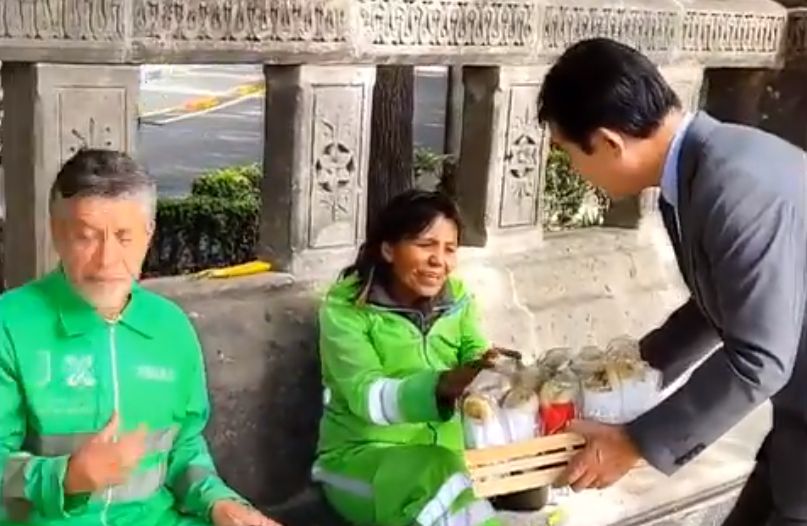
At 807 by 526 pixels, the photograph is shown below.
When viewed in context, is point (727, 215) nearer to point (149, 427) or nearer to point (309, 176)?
point (149, 427)

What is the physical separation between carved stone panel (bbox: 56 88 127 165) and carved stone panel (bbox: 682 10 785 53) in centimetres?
207

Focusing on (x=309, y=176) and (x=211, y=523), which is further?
(x=309, y=176)

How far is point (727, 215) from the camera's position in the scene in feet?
7.37

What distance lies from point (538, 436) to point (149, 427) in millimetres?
745

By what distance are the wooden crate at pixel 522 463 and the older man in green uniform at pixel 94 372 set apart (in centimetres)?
43

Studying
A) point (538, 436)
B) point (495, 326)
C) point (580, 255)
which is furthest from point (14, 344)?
point (580, 255)

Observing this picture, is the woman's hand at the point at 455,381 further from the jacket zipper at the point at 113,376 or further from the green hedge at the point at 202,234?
the green hedge at the point at 202,234

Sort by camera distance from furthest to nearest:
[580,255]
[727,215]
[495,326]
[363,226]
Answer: [580,255] < [495,326] < [363,226] < [727,215]

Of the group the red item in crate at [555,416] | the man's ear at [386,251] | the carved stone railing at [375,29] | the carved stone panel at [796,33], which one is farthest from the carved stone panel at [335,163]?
the carved stone panel at [796,33]

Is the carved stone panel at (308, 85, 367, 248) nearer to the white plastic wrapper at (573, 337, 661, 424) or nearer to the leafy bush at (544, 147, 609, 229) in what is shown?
the white plastic wrapper at (573, 337, 661, 424)

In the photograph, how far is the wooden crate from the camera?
2553 mm

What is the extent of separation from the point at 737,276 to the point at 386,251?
1.25m

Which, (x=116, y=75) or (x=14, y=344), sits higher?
(x=116, y=75)

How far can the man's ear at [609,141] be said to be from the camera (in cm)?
234
